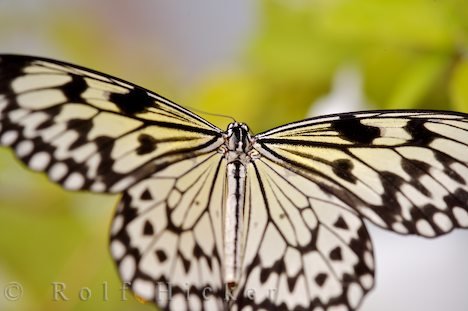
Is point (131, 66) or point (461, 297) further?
point (131, 66)

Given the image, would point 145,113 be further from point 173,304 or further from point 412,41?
point 412,41

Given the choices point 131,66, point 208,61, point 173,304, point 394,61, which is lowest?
point 173,304

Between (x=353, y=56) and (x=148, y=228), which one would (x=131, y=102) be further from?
(x=353, y=56)

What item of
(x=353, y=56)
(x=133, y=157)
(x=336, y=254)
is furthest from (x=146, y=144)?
(x=353, y=56)

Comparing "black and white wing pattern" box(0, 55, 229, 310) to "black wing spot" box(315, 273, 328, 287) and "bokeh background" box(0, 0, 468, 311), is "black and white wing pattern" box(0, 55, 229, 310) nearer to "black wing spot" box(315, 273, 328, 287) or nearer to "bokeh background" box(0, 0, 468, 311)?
"black wing spot" box(315, 273, 328, 287)

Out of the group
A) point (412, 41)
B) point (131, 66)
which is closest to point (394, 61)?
point (412, 41)

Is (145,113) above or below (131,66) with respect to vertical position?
below

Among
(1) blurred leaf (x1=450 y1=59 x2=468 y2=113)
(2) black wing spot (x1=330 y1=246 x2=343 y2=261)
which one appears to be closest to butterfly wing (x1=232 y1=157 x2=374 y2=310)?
(2) black wing spot (x1=330 y1=246 x2=343 y2=261)
